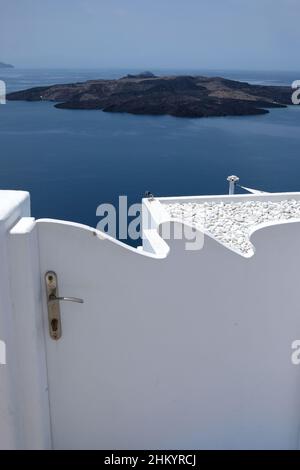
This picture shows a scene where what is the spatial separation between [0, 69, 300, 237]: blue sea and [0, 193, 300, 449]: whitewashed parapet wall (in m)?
10.7

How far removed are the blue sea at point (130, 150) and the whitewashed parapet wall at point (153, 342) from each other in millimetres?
10668

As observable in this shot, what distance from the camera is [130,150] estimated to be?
16047 mm

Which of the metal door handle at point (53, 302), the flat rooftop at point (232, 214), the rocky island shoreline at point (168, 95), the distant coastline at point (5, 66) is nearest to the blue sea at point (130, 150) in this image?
the rocky island shoreline at point (168, 95)

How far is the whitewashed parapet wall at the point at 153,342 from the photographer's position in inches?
57.1

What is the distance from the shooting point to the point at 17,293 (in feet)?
4.56

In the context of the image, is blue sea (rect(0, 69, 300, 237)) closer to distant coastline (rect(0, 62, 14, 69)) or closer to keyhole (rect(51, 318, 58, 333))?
distant coastline (rect(0, 62, 14, 69))

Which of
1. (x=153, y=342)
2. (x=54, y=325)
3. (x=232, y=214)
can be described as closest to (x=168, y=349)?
(x=153, y=342)

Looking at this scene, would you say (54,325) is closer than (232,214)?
Yes

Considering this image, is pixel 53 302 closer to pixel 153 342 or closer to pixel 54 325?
pixel 54 325

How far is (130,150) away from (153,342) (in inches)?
585

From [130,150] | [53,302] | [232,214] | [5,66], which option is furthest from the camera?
[130,150]

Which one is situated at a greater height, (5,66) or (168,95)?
(5,66)

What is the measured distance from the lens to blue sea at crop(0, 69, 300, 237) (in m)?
13.2
